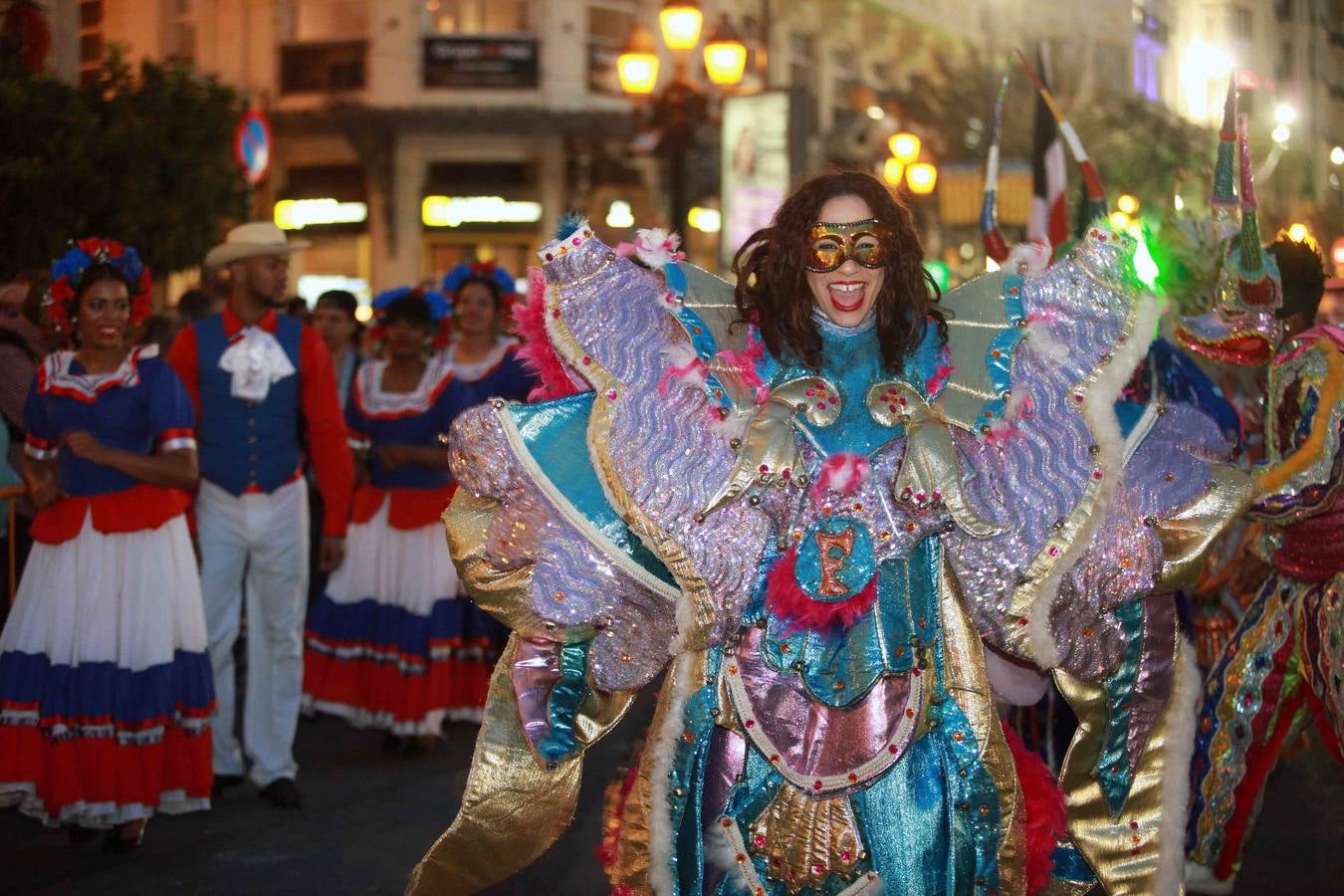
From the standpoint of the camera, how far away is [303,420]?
23.9ft

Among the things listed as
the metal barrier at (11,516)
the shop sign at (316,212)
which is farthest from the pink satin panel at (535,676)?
the shop sign at (316,212)

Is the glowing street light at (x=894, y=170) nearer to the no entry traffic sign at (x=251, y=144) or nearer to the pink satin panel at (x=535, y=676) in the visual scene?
the no entry traffic sign at (x=251, y=144)

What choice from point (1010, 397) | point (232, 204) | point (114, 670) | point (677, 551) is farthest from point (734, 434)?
point (232, 204)

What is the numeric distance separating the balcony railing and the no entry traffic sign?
975 centimetres

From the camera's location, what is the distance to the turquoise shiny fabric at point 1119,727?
12.6 ft

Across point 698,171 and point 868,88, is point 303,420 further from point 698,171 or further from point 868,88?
point 868,88

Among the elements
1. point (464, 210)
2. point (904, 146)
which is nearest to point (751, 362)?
point (904, 146)

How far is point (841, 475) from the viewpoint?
3506mm

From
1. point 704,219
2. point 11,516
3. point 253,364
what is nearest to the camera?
point 253,364

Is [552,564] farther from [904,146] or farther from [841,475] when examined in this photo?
[904,146]

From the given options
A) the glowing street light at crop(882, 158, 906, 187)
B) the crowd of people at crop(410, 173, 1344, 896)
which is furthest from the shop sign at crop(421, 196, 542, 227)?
the crowd of people at crop(410, 173, 1344, 896)

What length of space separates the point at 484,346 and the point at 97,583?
3.33 m

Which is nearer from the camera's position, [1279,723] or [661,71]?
[1279,723]

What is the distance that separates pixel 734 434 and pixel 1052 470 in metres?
0.67
